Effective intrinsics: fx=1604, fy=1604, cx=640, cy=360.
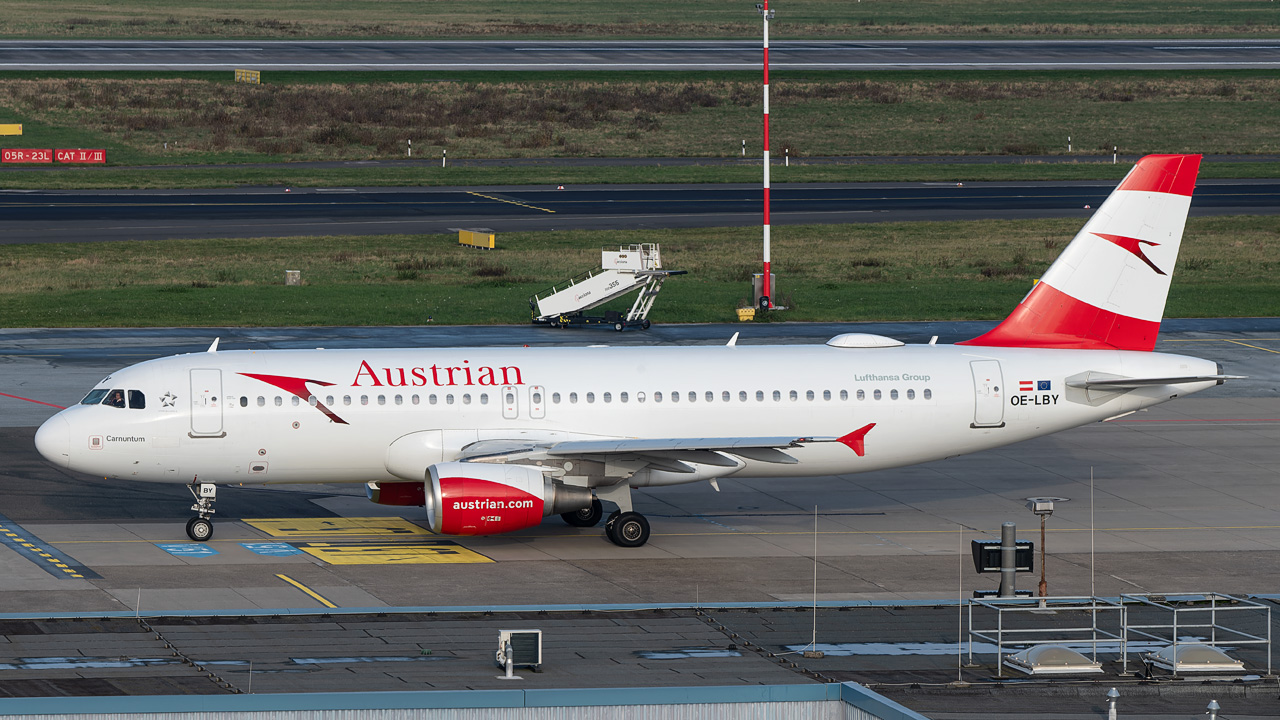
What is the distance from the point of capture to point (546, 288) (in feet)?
233

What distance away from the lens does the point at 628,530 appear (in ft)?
115

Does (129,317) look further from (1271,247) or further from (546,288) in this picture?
(1271,247)

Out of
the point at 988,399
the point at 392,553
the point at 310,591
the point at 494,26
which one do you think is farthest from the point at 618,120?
the point at 310,591

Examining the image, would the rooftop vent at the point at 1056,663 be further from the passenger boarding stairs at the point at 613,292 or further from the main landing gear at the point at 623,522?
the passenger boarding stairs at the point at 613,292

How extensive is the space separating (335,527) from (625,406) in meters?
7.54

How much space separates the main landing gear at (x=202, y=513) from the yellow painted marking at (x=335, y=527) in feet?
4.92

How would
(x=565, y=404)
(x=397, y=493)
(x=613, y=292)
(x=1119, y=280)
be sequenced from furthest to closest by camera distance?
(x=613, y=292), (x=1119, y=280), (x=397, y=493), (x=565, y=404)

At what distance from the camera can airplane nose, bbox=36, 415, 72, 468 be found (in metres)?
34.2

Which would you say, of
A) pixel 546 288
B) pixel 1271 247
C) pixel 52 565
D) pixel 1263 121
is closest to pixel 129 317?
pixel 546 288

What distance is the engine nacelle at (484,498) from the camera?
32.6 m

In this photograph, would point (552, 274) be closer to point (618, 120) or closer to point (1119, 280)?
point (1119, 280)

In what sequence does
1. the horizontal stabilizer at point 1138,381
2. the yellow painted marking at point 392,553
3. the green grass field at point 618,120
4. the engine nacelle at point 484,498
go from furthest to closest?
the green grass field at point 618,120, the horizontal stabilizer at point 1138,381, the yellow painted marking at point 392,553, the engine nacelle at point 484,498

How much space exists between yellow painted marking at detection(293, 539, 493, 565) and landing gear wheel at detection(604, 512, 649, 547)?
2.87 meters

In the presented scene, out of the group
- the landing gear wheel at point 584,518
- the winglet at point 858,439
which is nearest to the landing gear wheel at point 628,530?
the landing gear wheel at point 584,518
